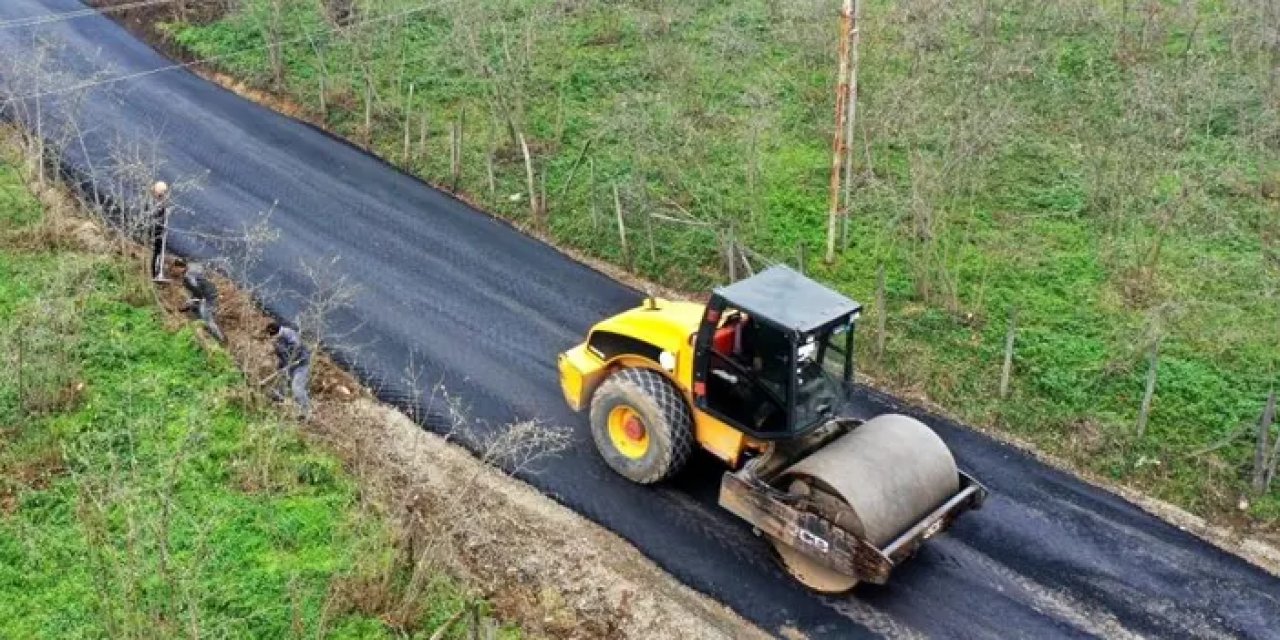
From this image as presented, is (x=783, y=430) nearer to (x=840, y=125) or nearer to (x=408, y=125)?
(x=840, y=125)

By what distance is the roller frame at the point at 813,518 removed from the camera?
971 cm

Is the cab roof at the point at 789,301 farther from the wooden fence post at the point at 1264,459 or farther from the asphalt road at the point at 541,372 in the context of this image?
the wooden fence post at the point at 1264,459

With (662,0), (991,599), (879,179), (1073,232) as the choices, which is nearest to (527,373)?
(991,599)

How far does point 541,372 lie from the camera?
13.6 m

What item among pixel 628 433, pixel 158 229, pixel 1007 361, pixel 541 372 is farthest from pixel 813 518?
pixel 158 229

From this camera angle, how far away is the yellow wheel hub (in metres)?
11.5

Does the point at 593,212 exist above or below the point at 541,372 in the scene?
above

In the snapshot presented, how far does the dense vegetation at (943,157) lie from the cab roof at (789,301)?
3293mm

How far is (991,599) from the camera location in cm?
1024

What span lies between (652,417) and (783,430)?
1.33m

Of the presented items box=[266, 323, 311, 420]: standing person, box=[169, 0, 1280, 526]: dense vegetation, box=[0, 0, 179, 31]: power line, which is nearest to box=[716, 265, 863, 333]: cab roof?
box=[169, 0, 1280, 526]: dense vegetation

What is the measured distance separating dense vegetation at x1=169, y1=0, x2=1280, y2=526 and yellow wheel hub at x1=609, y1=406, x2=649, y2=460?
3.72 m

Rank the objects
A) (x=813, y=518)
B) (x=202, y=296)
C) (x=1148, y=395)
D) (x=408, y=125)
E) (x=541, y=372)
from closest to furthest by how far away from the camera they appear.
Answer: (x=813, y=518)
(x=1148, y=395)
(x=541, y=372)
(x=202, y=296)
(x=408, y=125)

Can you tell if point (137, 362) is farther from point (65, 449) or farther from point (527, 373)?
point (527, 373)
